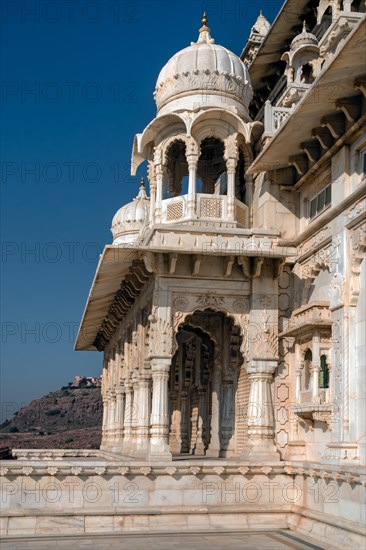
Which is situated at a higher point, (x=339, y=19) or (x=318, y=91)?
(x=339, y=19)

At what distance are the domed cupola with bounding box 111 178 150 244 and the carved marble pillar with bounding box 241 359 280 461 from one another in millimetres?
14416

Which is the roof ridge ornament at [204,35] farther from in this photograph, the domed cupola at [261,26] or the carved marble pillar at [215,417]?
the carved marble pillar at [215,417]

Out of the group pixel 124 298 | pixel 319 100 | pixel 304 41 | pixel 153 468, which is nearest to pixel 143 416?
pixel 153 468

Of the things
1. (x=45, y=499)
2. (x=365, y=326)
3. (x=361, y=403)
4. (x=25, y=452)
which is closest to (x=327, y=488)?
(x=361, y=403)

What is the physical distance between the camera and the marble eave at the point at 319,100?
1126cm

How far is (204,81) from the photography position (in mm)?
17625

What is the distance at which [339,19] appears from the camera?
14.5m

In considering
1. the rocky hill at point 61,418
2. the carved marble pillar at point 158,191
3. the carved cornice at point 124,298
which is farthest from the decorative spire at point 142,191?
the rocky hill at point 61,418

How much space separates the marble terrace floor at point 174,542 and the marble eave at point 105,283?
572cm

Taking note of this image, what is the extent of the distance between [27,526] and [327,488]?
542 centimetres

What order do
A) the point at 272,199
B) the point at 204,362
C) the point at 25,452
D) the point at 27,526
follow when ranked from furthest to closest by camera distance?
the point at 25,452 → the point at 204,362 → the point at 272,199 → the point at 27,526

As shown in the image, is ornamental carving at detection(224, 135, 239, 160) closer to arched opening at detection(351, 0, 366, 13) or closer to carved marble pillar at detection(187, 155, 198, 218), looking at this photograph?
carved marble pillar at detection(187, 155, 198, 218)

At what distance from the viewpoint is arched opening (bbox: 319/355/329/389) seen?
14.2 m

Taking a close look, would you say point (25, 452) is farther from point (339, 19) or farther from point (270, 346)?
point (339, 19)
